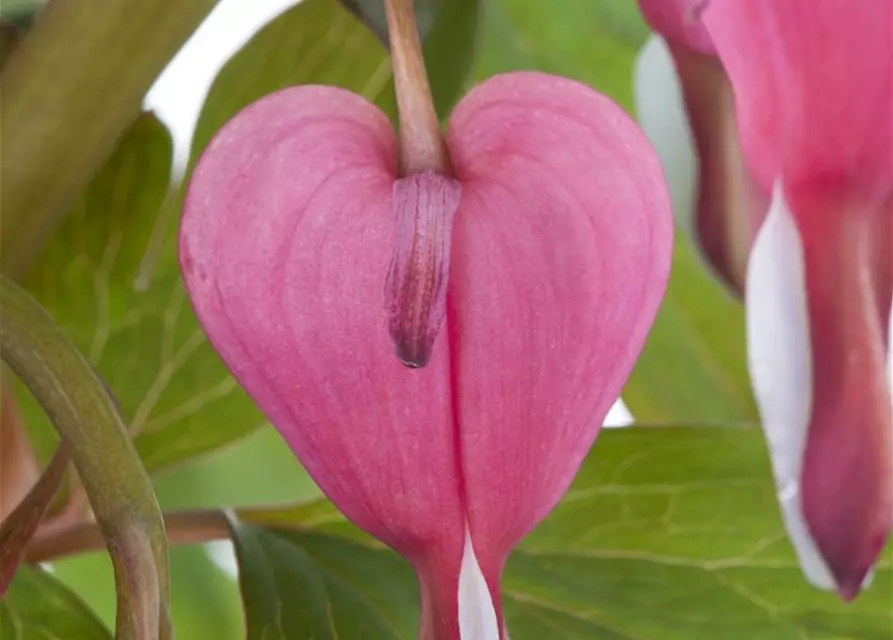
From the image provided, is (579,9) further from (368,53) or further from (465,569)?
(465,569)

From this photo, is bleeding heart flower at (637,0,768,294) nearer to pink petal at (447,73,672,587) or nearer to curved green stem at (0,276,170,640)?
pink petal at (447,73,672,587)

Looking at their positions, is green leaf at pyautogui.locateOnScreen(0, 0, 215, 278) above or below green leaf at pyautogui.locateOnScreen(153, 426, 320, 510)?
above

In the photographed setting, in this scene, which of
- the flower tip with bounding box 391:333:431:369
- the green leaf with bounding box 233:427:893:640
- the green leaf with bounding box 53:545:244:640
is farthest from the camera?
the green leaf with bounding box 53:545:244:640

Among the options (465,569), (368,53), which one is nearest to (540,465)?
(465,569)

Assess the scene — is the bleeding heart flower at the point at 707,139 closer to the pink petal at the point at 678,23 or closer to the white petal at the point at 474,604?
the pink petal at the point at 678,23

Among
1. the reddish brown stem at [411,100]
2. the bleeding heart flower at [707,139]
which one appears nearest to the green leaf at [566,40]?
the bleeding heart flower at [707,139]

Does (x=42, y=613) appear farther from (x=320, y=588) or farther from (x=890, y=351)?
(x=890, y=351)

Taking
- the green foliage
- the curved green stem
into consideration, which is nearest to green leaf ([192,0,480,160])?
the green foliage

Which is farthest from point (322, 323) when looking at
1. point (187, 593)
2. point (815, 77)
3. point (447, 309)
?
point (187, 593)
